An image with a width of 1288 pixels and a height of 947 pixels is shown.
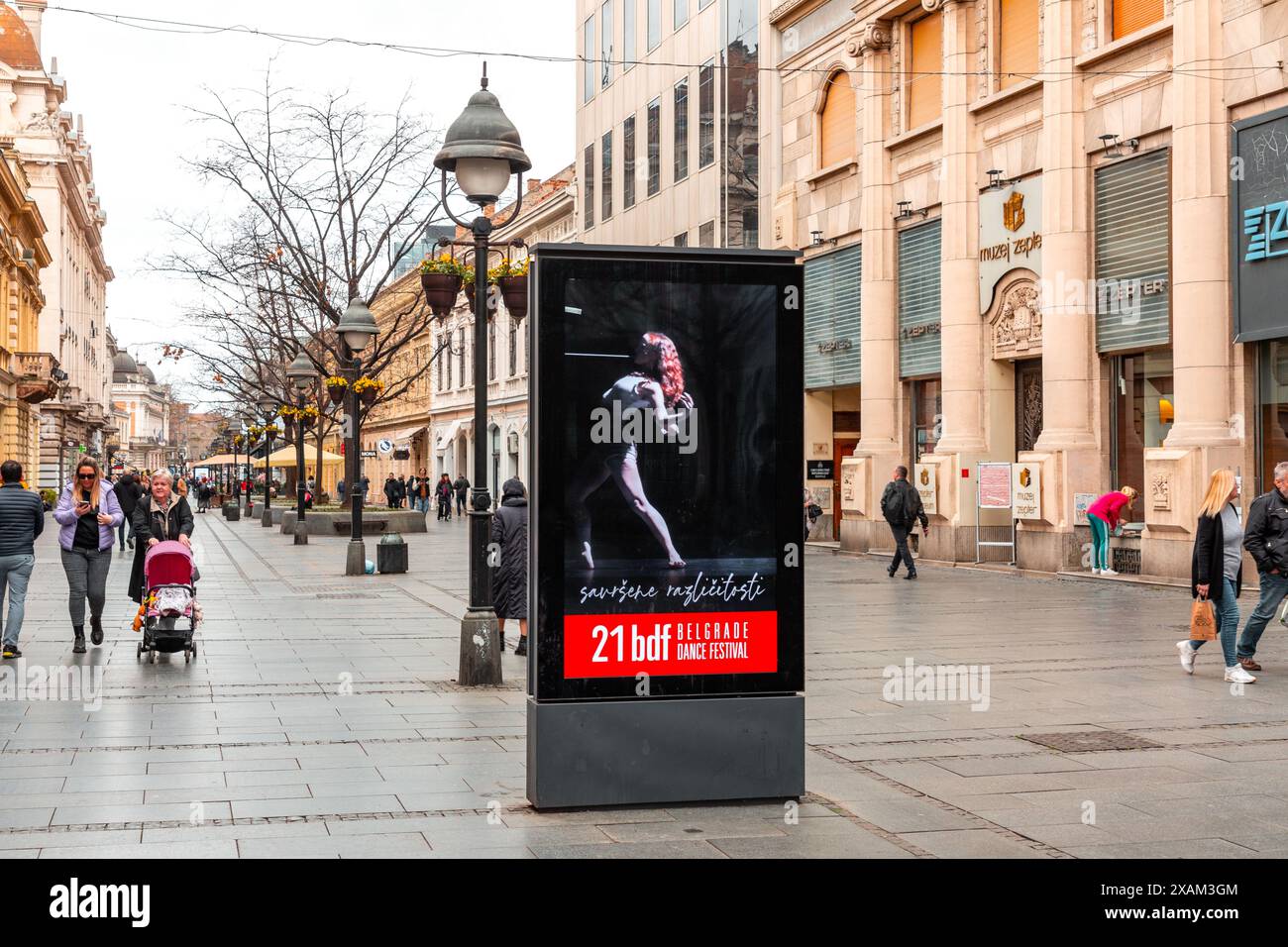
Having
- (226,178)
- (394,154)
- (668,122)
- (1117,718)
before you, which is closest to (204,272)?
(226,178)

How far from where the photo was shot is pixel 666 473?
6.77 meters

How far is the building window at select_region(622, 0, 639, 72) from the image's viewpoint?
44.8 metres

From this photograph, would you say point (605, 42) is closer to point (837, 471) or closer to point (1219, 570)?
point (837, 471)

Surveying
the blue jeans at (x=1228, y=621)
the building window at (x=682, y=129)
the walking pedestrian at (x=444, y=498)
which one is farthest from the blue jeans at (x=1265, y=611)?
the walking pedestrian at (x=444, y=498)

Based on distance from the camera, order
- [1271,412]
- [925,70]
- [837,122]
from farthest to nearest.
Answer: [837,122], [925,70], [1271,412]

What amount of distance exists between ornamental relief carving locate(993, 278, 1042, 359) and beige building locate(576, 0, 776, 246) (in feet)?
33.7

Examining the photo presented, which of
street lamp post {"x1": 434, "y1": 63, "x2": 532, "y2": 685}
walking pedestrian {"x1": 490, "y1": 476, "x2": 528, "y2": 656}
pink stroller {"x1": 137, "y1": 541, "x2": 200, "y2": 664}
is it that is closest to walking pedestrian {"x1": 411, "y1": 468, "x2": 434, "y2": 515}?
pink stroller {"x1": 137, "y1": 541, "x2": 200, "y2": 664}

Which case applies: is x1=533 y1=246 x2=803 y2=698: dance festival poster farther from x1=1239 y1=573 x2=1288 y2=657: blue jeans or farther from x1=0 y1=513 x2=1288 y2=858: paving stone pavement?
x1=1239 y1=573 x2=1288 y2=657: blue jeans

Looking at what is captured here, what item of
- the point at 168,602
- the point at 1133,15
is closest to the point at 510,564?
the point at 168,602

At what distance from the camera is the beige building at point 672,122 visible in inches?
1406

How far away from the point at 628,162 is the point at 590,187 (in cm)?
488

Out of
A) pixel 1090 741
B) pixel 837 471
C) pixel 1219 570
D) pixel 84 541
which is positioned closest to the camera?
pixel 1090 741

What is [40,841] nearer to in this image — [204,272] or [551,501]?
[551,501]

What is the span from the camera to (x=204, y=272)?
40.3m
